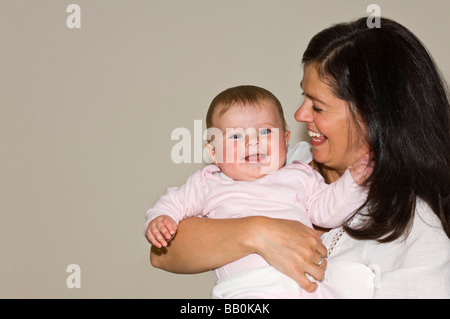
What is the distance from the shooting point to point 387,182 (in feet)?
5.64

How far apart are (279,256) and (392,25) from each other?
79cm

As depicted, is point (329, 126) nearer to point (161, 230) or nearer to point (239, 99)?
point (239, 99)

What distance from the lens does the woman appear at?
1.60m

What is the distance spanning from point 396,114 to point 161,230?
757 millimetres

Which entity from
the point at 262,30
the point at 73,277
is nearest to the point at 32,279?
the point at 73,277

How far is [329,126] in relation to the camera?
1.79m

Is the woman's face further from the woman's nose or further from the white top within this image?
the white top

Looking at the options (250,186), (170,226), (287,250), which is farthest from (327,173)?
(170,226)

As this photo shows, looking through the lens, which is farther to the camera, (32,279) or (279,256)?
(32,279)

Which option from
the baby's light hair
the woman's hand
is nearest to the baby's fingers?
the woman's hand

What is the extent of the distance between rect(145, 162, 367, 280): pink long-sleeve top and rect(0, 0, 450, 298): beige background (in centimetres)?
111
